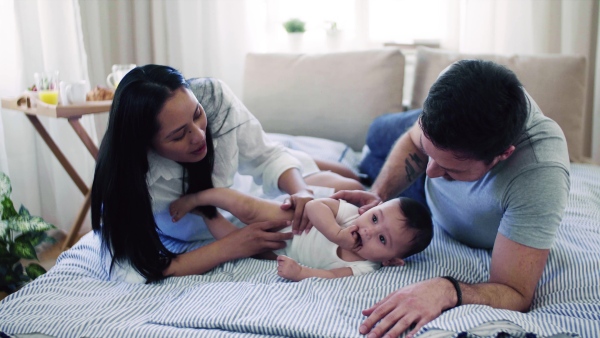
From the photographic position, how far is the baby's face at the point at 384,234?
1.43m

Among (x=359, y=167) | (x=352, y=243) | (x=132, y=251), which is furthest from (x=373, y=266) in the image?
(x=359, y=167)

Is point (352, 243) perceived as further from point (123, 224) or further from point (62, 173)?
point (62, 173)

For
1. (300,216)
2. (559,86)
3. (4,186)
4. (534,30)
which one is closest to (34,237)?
(4,186)

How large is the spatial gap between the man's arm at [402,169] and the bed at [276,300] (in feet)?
0.77

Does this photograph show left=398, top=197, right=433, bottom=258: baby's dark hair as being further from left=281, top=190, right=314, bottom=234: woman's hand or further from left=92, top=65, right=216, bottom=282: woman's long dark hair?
left=92, top=65, right=216, bottom=282: woman's long dark hair

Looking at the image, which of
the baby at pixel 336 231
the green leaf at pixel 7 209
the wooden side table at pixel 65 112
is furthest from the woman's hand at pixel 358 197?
the green leaf at pixel 7 209

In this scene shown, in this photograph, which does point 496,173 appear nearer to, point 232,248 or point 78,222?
point 232,248

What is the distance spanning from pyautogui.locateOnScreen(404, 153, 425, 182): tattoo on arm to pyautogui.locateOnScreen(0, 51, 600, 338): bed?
0.25 m

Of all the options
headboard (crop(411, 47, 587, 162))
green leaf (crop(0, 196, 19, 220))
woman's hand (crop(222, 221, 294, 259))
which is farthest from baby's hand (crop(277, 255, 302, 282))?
headboard (crop(411, 47, 587, 162))

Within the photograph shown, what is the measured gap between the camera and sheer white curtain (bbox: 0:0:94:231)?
255cm

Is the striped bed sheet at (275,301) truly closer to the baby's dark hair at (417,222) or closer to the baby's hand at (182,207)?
the baby's dark hair at (417,222)

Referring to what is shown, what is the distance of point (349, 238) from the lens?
1.46m

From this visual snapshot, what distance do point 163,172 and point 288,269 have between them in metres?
0.47

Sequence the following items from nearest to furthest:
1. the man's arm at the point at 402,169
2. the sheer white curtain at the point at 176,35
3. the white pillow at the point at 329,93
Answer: the man's arm at the point at 402,169
the white pillow at the point at 329,93
the sheer white curtain at the point at 176,35
